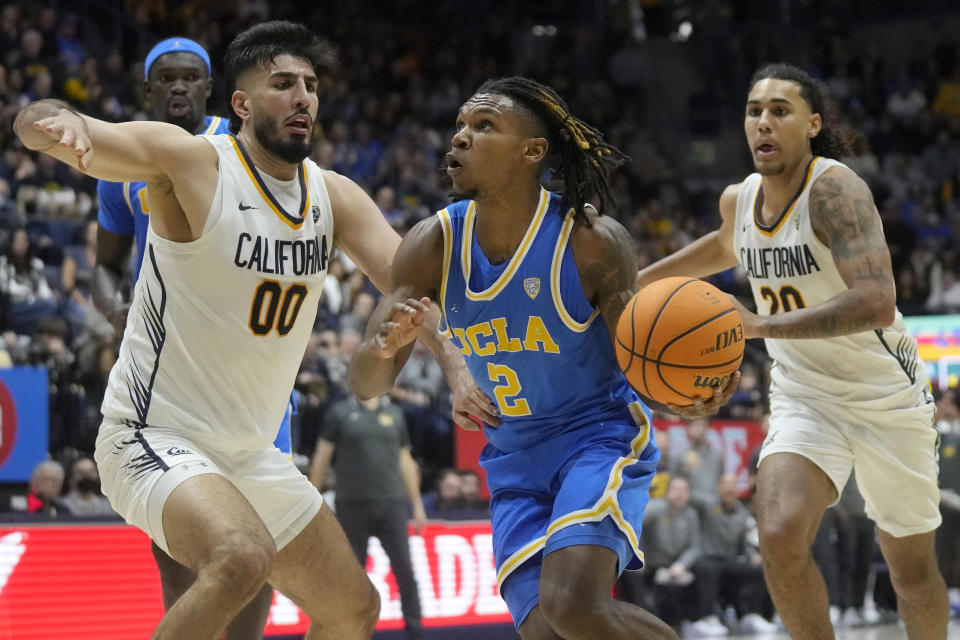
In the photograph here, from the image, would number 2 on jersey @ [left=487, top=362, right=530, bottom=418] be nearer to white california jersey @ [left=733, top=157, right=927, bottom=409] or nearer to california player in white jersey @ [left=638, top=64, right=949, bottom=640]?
california player in white jersey @ [left=638, top=64, right=949, bottom=640]

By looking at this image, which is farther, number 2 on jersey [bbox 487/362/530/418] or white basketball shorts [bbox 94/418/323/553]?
number 2 on jersey [bbox 487/362/530/418]

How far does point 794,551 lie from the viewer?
5176mm

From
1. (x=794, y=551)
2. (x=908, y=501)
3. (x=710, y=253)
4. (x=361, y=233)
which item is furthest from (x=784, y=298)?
(x=361, y=233)

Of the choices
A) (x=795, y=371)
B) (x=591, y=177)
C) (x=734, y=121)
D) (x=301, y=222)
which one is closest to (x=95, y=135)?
(x=301, y=222)

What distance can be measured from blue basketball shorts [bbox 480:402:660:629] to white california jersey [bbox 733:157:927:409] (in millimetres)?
1425

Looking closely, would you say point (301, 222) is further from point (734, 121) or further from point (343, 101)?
point (734, 121)

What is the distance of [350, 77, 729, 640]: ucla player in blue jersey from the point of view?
4.27 metres

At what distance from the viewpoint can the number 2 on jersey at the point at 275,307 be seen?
4387 mm

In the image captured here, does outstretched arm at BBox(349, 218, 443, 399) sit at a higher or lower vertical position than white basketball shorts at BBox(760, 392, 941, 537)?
higher

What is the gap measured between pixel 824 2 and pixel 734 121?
3515 mm

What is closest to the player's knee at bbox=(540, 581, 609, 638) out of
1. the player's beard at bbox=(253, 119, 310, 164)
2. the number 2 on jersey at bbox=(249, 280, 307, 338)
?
the number 2 on jersey at bbox=(249, 280, 307, 338)

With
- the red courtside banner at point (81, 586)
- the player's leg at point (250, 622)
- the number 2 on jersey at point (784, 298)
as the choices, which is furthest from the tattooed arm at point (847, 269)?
the red courtside banner at point (81, 586)

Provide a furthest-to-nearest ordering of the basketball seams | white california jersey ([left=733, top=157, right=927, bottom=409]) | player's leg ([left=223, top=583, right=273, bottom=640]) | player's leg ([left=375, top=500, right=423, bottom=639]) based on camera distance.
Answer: player's leg ([left=375, top=500, right=423, bottom=639])
white california jersey ([left=733, top=157, right=927, bottom=409])
player's leg ([left=223, top=583, right=273, bottom=640])
the basketball seams

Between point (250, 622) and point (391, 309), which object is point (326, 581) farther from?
point (391, 309)
